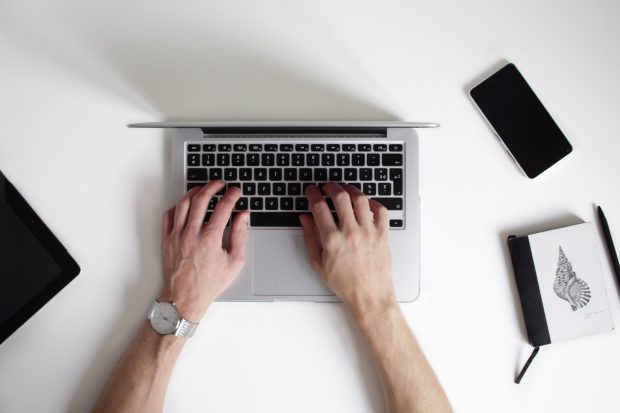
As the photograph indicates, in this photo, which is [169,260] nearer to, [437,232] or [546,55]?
[437,232]

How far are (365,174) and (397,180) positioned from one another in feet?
0.20

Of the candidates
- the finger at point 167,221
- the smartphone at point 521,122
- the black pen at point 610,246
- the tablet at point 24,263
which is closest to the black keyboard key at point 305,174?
the finger at point 167,221

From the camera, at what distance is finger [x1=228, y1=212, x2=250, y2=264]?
83 centimetres

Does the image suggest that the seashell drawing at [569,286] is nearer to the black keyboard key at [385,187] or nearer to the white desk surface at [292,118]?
the white desk surface at [292,118]

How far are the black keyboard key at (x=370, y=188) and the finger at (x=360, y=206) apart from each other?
2cm

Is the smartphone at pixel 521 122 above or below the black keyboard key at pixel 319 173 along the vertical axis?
above

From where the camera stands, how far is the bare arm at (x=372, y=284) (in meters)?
0.82

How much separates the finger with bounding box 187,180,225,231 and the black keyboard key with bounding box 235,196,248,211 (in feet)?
0.14

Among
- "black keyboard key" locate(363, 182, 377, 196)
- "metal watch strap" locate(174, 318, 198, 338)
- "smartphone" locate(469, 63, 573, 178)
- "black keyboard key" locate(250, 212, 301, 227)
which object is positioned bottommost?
"metal watch strap" locate(174, 318, 198, 338)

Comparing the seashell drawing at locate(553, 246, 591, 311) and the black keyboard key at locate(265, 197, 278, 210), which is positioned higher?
the black keyboard key at locate(265, 197, 278, 210)

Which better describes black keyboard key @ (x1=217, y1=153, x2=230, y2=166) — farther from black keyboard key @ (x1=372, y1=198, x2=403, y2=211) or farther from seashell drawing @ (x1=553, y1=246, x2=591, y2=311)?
seashell drawing @ (x1=553, y1=246, x2=591, y2=311)

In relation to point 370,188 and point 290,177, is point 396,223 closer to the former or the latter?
point 370,188

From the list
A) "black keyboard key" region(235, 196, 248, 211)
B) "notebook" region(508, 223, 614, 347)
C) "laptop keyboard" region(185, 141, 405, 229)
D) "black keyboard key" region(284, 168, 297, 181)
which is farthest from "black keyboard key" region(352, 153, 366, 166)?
"notebook" region(508, 223, 614, 347)

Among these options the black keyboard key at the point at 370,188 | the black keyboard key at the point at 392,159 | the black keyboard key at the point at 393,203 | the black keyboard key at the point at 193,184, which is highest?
the black keyboard key at the point at 392,159
